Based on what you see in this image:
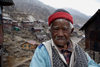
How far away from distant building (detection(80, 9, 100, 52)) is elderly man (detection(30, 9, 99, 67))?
9.81 m

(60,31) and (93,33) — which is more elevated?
(60,31)

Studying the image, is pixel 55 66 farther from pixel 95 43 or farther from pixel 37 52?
pixel 95 43

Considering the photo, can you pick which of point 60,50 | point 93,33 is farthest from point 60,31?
point 93,33

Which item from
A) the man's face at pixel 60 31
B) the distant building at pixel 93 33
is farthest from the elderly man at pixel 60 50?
the distant building at pixel 93 33

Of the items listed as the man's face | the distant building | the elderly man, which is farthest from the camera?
the distant building

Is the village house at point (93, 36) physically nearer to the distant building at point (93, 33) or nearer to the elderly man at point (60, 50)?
the distant building at point (93, 33)

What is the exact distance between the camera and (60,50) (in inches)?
77.0

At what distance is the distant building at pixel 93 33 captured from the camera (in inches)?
451

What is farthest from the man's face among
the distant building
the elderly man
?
the distant building

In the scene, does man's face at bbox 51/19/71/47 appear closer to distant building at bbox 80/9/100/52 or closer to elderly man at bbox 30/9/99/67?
elderly man at bbox 30/9/99/67

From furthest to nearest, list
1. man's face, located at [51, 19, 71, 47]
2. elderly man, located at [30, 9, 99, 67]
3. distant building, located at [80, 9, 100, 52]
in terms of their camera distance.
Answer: distant building, located at [80, 9, 100, 52]
man's face, located at [51, 19, 71, 47]
elderly man, located at [30, 9, 99, 67]

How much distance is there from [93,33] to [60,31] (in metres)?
10.8

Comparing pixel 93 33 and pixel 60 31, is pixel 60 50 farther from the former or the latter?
pixel 93 33

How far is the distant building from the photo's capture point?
1147cm
